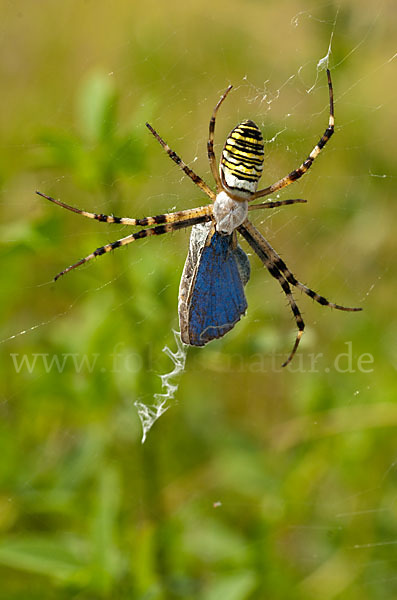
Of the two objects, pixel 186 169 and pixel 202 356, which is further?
pixel 202 356

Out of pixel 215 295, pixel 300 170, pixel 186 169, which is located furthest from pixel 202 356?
pixel 300 170

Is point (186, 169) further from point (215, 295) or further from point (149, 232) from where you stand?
point (215, 295)

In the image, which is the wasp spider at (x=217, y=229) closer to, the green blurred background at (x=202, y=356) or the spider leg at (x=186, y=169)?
the spider leg at (x=186, y=169)

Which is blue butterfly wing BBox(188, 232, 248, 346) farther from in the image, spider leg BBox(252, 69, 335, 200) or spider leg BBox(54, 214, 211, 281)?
spider leg BBox(252, 69, 335, 200)

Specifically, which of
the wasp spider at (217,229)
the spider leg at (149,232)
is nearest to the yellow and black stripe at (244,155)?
the wasp spider at (217,229)

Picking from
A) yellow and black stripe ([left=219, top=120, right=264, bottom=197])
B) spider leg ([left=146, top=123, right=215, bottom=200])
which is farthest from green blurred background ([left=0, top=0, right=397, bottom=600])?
yellow and black stripe ([left=219, top=120, right=264, bottom=197])

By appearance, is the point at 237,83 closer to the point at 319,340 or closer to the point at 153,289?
the point at 153,289
